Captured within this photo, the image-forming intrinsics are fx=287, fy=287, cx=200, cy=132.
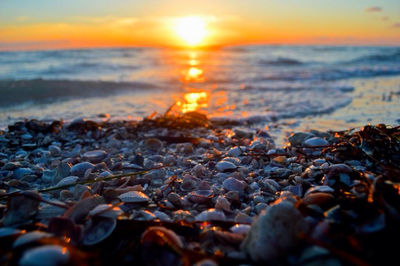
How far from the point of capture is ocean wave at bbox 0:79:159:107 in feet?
26.7

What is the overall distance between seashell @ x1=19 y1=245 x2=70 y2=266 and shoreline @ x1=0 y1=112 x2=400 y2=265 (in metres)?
0.04

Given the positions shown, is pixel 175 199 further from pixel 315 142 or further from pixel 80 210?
pixel 315 142

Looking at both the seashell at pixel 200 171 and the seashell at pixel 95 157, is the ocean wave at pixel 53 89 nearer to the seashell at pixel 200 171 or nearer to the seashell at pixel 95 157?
the seashell at pixel 95 157

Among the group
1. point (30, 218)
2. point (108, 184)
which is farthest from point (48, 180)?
point (30, 218)

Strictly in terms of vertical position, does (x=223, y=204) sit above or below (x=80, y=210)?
below

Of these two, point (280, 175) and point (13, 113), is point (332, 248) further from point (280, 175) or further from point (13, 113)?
point (13, 113)

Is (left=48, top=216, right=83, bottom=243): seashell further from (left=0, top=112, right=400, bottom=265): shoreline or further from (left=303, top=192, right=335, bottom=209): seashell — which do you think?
(left=303, top=192, right=335, bottom=209): seashell

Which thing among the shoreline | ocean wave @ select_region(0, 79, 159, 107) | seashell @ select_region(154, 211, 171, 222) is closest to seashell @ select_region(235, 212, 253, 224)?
the shoreline

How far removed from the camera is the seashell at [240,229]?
1572mm

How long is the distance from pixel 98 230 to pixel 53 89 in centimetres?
878

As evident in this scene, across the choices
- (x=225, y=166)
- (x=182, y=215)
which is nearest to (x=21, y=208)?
(x=182, y=215)

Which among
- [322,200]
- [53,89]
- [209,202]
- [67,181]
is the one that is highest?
[53,89]

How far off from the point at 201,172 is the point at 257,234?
1.41m

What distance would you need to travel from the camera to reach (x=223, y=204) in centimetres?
200
